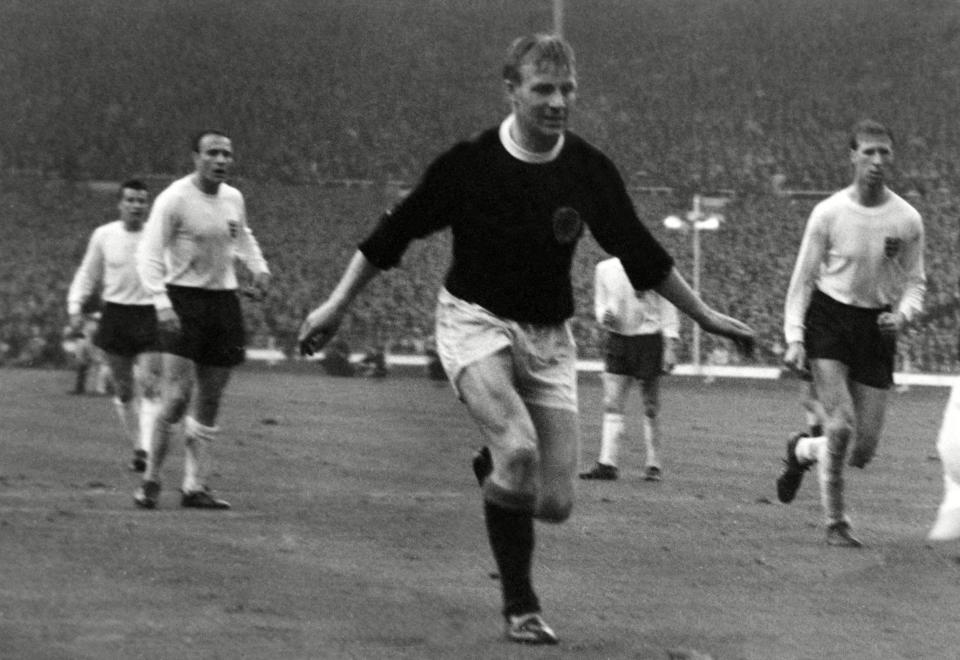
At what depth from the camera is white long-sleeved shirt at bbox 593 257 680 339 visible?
1511 cm

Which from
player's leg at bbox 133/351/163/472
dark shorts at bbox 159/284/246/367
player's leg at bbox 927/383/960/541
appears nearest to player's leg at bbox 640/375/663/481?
player's leg at bbox 133/351/163/472

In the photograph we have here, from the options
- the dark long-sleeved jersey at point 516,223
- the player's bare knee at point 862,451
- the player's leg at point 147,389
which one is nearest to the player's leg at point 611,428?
the player's leg at point 147,389

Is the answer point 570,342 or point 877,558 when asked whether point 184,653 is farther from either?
point 877,558

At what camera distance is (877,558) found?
909cm

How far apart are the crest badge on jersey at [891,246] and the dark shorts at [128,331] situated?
6.37 meters

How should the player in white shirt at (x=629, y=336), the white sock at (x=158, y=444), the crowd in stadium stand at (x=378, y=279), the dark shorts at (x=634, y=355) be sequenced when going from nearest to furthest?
1. the white sock at (x=158, y=444)
2. the player in white shirt at (x=629, y=336)
3. the dark shorts at (x=634, y=355)
4. the crowd in stadium stand at (x=378, y=279)

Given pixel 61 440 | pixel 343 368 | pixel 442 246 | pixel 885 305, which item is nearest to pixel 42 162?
pixel 442 246

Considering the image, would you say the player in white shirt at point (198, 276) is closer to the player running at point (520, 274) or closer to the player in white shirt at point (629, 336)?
the player running at point (520, 274)

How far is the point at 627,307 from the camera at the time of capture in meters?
15.4

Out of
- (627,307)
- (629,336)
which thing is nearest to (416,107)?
(627,307)

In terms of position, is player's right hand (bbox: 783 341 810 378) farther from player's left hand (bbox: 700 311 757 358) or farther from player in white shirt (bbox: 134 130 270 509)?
player's left hand (bbox: 700 311 757 358)

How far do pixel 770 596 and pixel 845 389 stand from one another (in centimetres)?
231

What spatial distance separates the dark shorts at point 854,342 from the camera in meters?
9.60

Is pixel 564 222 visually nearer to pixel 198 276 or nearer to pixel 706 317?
pixel 706 317
